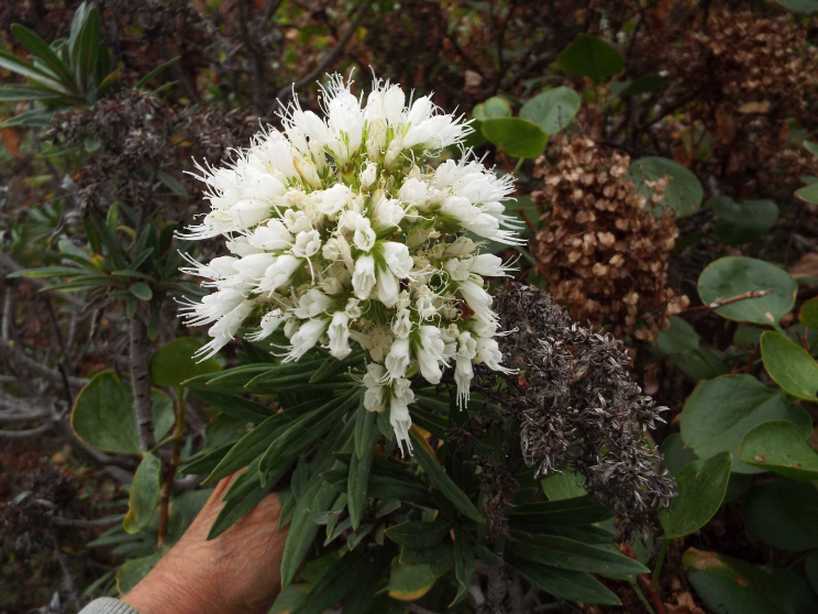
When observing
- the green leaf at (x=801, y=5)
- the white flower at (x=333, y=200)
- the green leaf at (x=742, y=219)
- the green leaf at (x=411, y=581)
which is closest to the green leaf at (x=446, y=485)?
the green leaf at (x=411, y=581)

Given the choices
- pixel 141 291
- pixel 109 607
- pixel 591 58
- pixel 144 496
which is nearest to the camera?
pixel 109 607

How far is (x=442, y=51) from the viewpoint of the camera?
2748 millimetres

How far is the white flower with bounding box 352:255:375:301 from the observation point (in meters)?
0.93

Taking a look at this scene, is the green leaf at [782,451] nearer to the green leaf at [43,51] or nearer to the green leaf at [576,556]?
the green leaf at [576,556]

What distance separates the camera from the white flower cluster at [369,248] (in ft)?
3.16

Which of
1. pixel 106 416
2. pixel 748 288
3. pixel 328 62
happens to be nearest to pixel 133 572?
pixel 106 416

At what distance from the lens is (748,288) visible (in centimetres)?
170

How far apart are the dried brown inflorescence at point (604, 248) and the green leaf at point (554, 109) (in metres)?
0.16

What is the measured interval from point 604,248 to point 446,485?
0.72 m

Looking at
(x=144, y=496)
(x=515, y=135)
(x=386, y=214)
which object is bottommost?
(x=144, y=496)

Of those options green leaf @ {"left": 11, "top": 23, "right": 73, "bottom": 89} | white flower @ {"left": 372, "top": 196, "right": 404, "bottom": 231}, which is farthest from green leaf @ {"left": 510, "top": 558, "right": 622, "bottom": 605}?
green leaf @ {"left": 11, "top": 23, "right": 73, "bottom": 89}

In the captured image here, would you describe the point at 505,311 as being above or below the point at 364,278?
below

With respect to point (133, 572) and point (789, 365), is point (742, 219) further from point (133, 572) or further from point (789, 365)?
point (133, 572)

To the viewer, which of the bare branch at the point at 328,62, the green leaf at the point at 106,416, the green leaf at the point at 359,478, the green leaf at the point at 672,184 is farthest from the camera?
the bare branch at the point at 328,62
